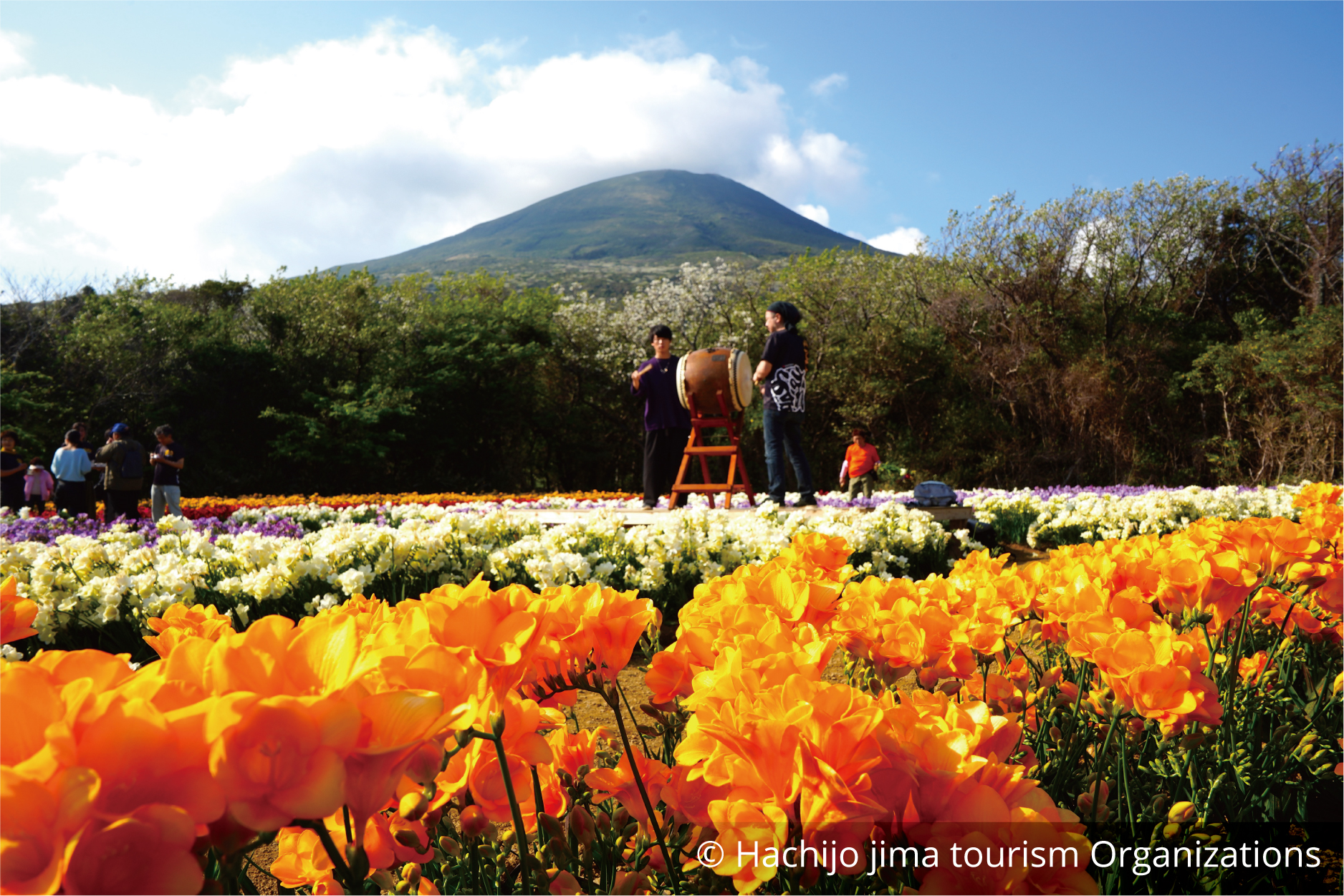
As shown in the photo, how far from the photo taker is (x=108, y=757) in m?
0.46

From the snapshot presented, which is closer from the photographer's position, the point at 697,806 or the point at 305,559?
the point at 697,806

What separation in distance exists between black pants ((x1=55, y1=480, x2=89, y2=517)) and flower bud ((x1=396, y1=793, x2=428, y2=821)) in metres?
11.3

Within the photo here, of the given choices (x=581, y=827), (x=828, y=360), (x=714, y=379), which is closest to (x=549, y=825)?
(x=581, y=827)

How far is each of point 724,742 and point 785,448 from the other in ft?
20.6

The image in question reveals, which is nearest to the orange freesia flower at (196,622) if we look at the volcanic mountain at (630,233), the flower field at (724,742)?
the flower field at (724,742)

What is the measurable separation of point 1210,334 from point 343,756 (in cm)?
2317

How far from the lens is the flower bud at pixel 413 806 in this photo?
787 mm

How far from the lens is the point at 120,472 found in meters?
9.16

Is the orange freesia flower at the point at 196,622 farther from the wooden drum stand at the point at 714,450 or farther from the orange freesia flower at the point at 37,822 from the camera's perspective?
the wooden drum stand at the point at 714,450

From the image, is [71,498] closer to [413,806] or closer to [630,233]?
[413,806]

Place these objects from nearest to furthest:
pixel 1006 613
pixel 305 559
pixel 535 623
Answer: pixel 535 623
pixel 1006 613
pixel 305 559

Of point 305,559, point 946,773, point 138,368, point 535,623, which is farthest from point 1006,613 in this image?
point 138,368

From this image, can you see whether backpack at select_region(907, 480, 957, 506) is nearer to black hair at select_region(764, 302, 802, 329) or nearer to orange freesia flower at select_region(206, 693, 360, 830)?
black hair at select_region(764, 302, 802, 329)

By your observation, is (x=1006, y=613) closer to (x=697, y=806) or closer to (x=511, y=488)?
(x=697, y=806)
